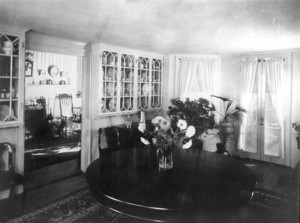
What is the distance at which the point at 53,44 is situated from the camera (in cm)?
312

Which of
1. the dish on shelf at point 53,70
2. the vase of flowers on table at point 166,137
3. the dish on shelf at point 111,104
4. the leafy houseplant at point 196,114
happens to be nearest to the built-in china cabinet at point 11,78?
the dish on shelf at point 111,104

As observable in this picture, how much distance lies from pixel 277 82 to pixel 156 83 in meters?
2.00

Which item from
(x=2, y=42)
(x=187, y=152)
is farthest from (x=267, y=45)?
(x=2, y=42)

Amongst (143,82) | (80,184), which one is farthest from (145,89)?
(80,184)

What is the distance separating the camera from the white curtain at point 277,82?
3424 millimetres

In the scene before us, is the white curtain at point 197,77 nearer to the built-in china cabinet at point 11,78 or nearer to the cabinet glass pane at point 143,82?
the cabinet glass pane at point 143,82

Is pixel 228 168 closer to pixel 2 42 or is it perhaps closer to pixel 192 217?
pixel 192 217

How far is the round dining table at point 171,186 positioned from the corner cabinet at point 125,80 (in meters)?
1.54

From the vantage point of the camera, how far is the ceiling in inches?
71.3

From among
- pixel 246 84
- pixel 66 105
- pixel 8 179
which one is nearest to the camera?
pixel 8 179

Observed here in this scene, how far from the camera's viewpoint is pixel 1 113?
2498 mm

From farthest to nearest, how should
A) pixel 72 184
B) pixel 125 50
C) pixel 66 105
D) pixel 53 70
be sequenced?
pixel 66 105
pixel 53 70
pixel 125 50
pixel 72 184

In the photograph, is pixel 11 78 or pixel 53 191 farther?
pixel 53 191

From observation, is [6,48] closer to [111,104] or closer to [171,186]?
[111,104]
